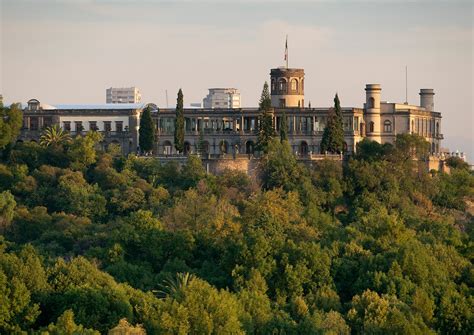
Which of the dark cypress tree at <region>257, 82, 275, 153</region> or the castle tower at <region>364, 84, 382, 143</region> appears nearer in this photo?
the dark cypress tree at <region>257, 82, 275, 153</region>

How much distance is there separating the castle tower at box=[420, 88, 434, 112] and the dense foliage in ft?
44.3

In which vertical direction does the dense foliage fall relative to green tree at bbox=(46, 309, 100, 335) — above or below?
above

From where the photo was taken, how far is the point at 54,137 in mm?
140875

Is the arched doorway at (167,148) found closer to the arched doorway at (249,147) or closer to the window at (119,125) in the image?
the window at (119,125)

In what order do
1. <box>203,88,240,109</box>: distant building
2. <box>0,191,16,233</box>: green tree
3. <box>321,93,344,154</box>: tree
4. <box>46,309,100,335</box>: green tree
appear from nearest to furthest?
<box>46,309,100,335</box>: green tree, <box>0,191,16,233</box>: green tree, <box>321,93,344,154</box>: tree, <box>203,88,240,109</box>: distant building

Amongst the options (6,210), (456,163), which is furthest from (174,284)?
(456,163)

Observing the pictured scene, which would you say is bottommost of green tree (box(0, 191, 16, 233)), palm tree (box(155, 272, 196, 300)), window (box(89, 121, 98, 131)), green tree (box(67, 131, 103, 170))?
palm tree (box(155, 272, 196, 300))

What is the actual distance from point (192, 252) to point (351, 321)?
54.7 ft

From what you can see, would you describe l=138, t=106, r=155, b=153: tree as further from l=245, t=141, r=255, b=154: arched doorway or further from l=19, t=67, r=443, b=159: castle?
l=245, t=141, r=255, b=154: arched doorway

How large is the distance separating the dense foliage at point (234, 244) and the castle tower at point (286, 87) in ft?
31.9

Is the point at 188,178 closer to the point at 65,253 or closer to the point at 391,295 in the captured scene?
the point at 65,253

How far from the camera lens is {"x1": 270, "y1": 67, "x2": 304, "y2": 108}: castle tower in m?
144

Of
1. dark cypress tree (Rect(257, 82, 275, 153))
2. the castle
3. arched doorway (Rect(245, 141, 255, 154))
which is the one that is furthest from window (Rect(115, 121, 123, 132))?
dark cypress tree (Rect(257, 82, 275, 153))

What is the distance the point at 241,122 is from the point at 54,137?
43.7 ft
